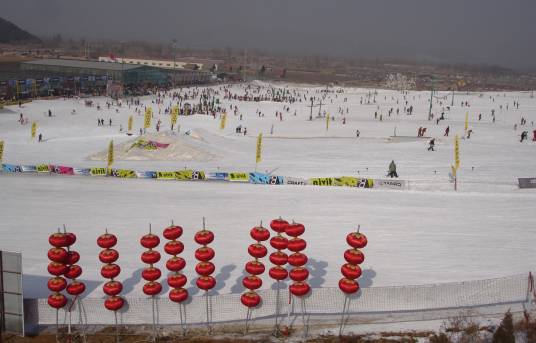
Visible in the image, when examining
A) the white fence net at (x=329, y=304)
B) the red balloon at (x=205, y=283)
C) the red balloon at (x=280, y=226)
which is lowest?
the white fence net at (x=329, y=304)

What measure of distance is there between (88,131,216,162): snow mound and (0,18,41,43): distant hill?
17363cm

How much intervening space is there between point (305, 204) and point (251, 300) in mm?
10533

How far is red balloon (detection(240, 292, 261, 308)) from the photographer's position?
36.1 feet

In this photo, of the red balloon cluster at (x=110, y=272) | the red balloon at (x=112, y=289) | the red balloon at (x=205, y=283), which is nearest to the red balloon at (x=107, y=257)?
the red balloon cluster at (x=110, y=272)

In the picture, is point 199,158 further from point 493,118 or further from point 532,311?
point 493,118

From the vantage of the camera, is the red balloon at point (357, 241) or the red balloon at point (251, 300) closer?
the red balloon at point (357, 241)

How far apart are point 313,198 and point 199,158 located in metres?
11.1

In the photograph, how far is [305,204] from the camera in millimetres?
21250

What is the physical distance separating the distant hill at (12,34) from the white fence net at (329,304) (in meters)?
194

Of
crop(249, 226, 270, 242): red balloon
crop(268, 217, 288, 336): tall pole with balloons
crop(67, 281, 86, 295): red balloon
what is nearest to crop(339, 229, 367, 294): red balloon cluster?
crop(268, 217, 288, 336): tall pole with balloons

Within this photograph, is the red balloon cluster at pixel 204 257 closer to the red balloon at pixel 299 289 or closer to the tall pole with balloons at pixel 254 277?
the tall pole with balloons at pixel 254 277

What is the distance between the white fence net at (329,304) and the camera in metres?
11.4

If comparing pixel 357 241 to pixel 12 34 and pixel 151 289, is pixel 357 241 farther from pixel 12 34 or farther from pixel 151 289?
pixel 12 34

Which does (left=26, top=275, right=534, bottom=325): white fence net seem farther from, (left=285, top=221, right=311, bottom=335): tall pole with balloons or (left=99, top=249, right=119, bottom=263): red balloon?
(left=99, top=249, right=119, bottom=263): red balloon
